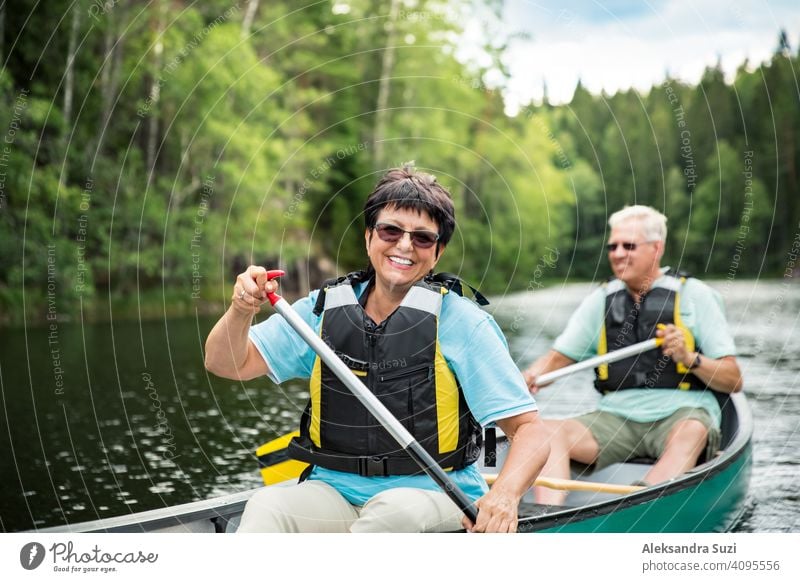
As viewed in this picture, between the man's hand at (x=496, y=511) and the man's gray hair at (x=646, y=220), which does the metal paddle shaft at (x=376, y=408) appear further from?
the man's gray hair at (x=646, y=220)

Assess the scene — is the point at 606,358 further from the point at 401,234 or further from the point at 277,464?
the point at 401,234

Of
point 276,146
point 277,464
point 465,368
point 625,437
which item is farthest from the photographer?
point 276,146

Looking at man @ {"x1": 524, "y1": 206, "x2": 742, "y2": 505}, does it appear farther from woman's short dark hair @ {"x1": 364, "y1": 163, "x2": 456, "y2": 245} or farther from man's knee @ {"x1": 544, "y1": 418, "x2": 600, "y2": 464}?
woman's short dark hair @ {"x1": 364, "y1": 163, "x2": 456, "y2": 245}

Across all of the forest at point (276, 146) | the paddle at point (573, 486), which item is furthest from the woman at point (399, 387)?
the forest at point (276, 146)

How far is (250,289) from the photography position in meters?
2.37

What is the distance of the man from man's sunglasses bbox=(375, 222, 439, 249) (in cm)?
177

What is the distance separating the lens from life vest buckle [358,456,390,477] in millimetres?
2531

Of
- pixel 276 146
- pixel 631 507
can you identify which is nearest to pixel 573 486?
pixel 631 507

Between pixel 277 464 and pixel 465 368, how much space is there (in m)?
1.86

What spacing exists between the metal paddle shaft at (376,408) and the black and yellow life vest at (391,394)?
0.18ft

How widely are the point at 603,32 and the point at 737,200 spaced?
62.4 ft

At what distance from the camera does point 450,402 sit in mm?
2549
